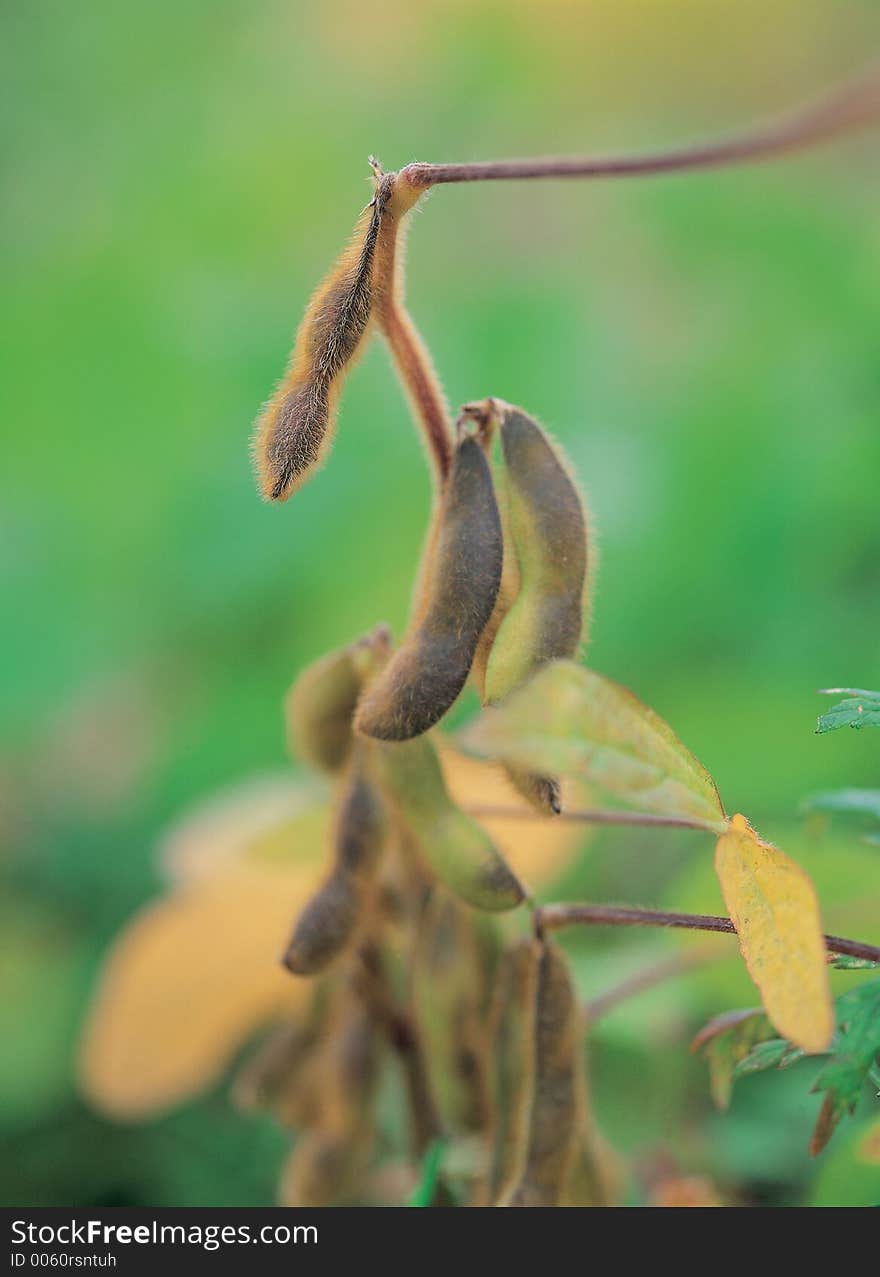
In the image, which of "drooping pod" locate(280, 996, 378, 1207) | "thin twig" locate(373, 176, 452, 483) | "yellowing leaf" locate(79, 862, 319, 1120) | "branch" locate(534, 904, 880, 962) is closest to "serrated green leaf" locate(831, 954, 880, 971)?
"branch" locate(534, 904, 880, 962)

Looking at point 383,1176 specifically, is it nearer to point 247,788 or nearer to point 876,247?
point 247,788

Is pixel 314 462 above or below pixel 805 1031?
above

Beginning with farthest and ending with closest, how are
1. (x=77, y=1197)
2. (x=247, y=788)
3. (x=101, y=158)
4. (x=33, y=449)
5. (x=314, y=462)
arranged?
(x=101, y=158) < (x=33, y=449) < (x=247, y=788) < (x=77, y=1197) < (x=314, y=462)

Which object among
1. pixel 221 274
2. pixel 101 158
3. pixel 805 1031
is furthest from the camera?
pixel 101 158

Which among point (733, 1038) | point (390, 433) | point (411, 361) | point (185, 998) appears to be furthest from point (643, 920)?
point (390, 433)

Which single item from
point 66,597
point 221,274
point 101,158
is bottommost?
point 66,597

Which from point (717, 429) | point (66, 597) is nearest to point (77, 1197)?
point (66, 597)
